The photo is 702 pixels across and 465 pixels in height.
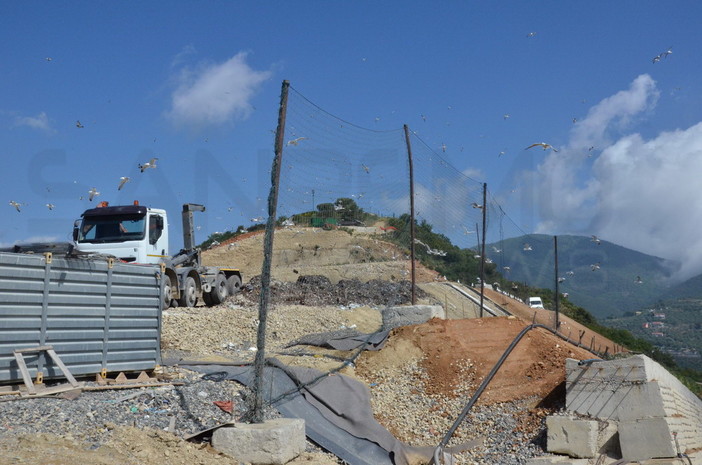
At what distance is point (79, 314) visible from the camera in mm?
9148

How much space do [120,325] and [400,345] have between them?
5778mm

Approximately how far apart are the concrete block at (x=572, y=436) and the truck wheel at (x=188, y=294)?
11608 mm

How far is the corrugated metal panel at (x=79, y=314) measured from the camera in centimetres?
836

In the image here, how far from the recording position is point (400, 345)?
13.5 metres

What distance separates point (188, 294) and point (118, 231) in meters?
3.20

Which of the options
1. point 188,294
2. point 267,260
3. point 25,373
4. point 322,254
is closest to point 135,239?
point 188,294

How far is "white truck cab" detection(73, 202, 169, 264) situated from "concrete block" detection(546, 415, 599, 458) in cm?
1060

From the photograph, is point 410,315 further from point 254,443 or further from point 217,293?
point 217,293

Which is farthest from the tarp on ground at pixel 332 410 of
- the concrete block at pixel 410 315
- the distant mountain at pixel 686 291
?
the distant mountain at pixel 686 291

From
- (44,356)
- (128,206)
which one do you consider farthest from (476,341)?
(128,206)

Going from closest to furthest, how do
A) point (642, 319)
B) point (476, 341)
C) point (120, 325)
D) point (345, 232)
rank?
1. point (120, 325)
2. point (476, 341)
3. point (345, 232)
4. point (642, 319)

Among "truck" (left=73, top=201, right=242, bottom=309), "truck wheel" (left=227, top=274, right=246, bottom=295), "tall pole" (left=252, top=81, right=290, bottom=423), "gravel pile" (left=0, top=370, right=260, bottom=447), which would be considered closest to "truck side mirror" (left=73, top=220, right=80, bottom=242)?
"truck" (left=73, top=201, right=242, bottom=309)

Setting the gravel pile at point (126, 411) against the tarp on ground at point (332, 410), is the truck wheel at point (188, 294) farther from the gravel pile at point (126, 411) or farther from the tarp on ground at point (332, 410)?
the gravel pile at point (126, 411)

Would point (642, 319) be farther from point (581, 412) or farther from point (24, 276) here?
point (24, 276)
